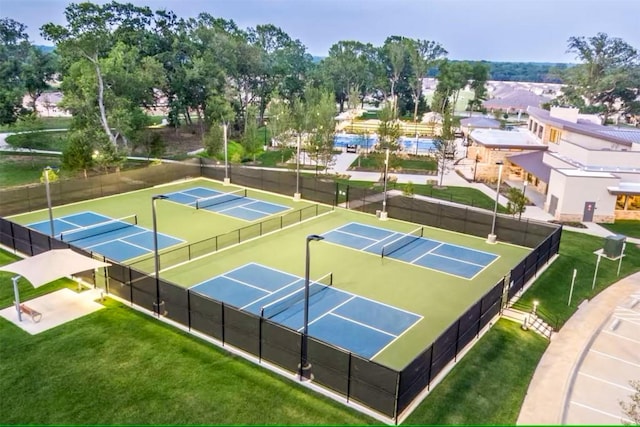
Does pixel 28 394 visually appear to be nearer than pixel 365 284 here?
Yes

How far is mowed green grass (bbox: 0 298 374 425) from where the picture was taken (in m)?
14.9

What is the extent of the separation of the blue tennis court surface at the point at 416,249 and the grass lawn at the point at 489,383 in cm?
624

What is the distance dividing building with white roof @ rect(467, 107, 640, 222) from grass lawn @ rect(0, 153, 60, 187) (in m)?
40.6

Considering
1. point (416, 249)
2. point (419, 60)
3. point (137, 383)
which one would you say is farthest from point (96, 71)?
point (419, 60)

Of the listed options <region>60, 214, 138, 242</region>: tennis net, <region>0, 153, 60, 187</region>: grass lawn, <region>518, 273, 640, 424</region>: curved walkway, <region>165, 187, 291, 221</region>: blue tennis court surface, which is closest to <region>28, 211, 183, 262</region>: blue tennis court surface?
<region>60, 214, 138, 242</region>: tennis net

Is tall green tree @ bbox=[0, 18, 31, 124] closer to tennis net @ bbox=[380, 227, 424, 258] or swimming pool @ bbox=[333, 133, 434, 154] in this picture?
swimming pool @ bbox=[333, 133, 434, 154]

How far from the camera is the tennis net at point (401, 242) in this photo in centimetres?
2886

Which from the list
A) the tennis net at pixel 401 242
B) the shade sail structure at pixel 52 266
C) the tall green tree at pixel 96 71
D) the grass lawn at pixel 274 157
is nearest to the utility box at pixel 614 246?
the tennis net at pixel 401 242

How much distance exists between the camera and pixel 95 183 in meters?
38.2

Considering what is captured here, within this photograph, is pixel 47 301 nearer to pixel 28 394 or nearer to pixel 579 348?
pixel 28 394

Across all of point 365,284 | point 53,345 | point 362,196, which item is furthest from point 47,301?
point 362,196

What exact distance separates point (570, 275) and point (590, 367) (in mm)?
8697

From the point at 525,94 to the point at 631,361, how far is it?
317 ft

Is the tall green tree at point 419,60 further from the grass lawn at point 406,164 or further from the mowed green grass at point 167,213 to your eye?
the mowed green grass at point 167,213
